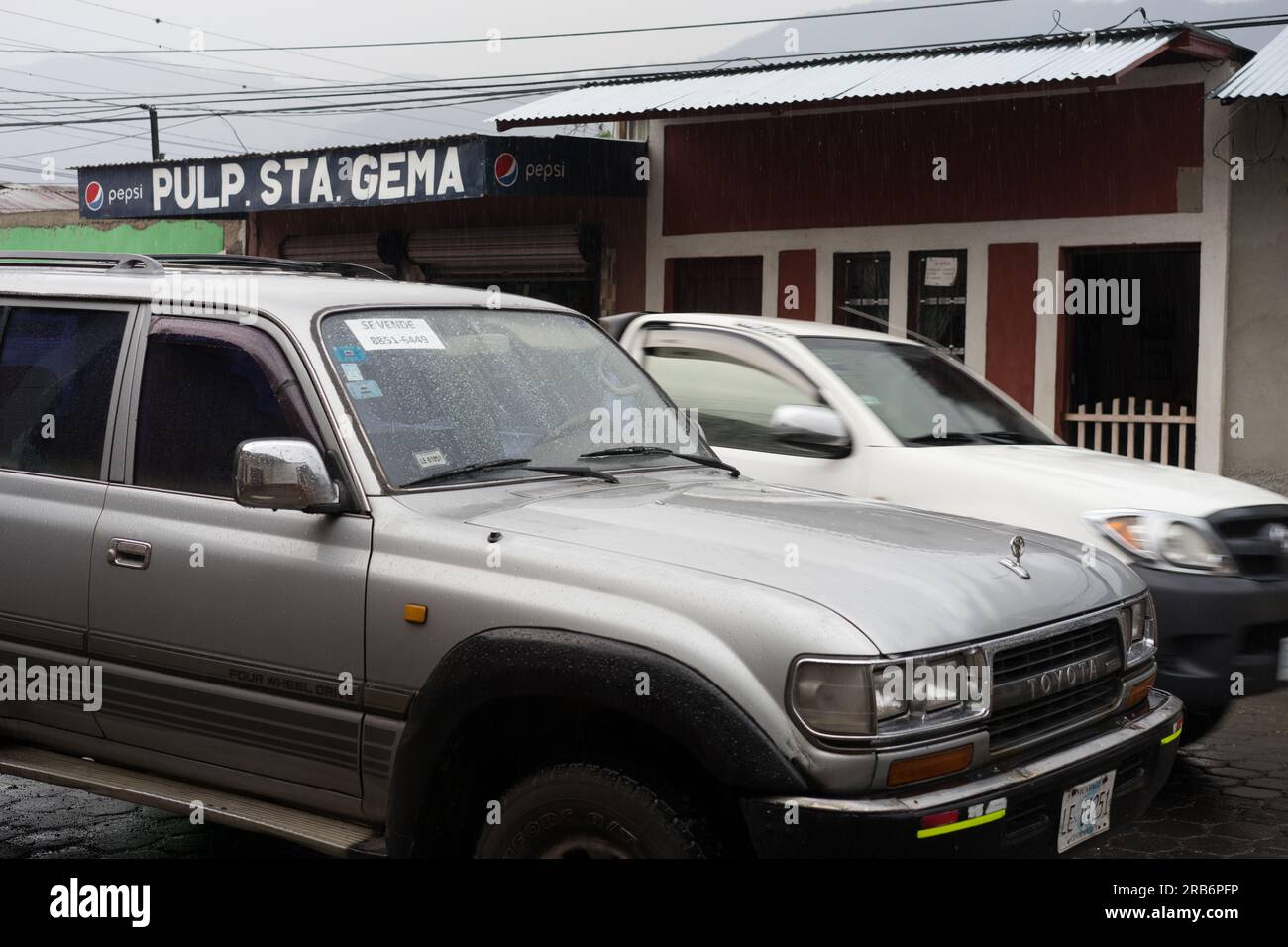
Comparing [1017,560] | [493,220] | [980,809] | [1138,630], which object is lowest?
[980,809]

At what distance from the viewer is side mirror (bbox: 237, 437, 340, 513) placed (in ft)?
12.2

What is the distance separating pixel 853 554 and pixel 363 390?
4.71ft

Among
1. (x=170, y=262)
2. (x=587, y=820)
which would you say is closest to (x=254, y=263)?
(x=170, y=262)

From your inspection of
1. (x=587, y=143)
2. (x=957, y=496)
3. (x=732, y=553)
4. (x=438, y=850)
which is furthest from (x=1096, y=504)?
(x=587, y=143)

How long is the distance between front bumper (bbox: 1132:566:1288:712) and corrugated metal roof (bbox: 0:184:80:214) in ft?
101

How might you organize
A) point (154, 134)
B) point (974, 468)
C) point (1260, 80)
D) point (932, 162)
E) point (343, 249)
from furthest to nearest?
point (154, 134) → point (343, 249) → point (932, 162) → point (1260, 80) → point (974, 468)

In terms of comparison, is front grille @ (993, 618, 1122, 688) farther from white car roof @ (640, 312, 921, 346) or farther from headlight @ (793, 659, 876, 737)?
white car roof @ (640, 312, 921, 346)

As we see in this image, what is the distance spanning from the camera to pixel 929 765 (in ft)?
10.7

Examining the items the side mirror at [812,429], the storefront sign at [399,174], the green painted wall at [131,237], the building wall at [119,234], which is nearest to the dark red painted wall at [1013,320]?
the storefront sign at [399,174]

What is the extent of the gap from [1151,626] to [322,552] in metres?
2.37

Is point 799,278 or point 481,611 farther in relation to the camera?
point 799,278

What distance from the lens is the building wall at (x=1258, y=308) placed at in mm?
13102

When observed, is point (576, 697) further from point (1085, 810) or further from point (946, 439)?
point (946, 439)

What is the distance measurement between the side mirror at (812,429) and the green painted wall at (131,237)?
60.3 ft
